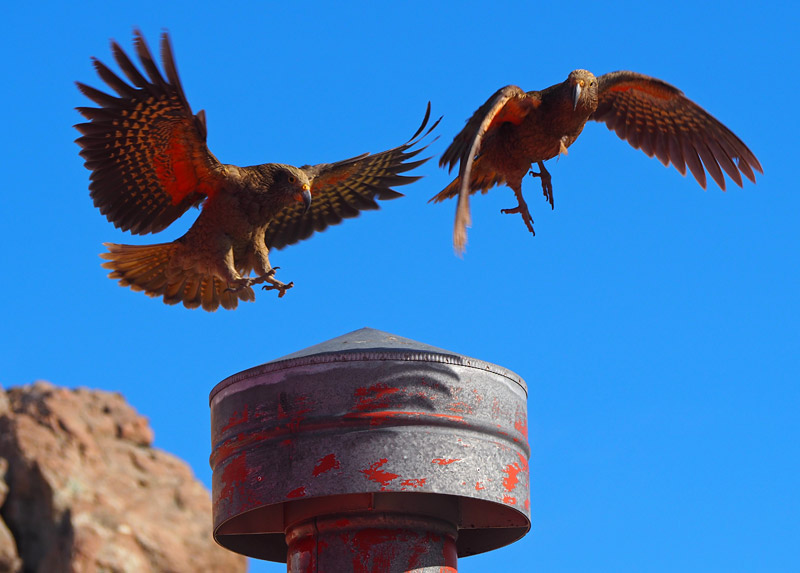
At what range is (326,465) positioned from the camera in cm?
350

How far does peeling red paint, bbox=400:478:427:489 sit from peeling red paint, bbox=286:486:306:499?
1.10ft

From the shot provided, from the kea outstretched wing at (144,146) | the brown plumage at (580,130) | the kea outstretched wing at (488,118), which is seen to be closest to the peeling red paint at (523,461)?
the brown plumage at (580,130)

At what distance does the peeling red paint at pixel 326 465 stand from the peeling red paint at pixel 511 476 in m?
0.63

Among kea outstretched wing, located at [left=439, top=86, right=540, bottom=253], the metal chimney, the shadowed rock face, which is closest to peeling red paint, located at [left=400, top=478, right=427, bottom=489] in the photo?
the metal chimney

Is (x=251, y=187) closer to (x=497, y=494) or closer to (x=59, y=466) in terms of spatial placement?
(x=497, y=494)

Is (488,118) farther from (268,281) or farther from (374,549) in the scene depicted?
(374,549)

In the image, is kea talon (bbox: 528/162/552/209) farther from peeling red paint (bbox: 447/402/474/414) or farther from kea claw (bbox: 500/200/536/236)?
peeling red paint (bbox: 447/402/474/414)

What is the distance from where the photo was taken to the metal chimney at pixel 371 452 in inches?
139

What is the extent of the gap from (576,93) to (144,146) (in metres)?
2.69

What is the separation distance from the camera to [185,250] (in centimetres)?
688

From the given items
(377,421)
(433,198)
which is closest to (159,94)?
(433,198)

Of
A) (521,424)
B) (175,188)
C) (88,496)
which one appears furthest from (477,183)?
(88,496)

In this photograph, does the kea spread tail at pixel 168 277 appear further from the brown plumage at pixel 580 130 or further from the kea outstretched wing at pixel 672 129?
the kea outstretched wing at pixel 672 129

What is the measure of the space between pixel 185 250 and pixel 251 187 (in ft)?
2.22
